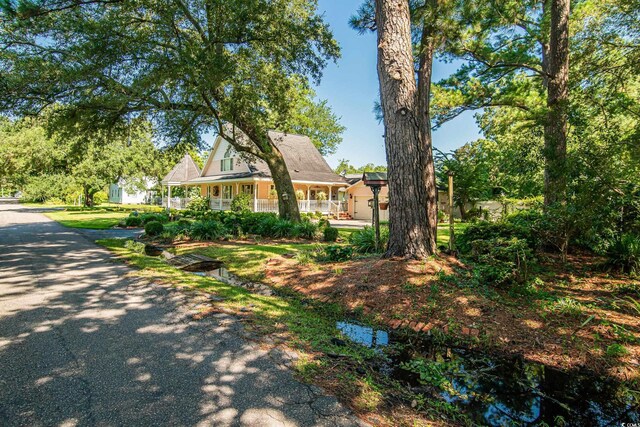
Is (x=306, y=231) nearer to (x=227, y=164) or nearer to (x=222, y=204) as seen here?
(x=222, y=204)

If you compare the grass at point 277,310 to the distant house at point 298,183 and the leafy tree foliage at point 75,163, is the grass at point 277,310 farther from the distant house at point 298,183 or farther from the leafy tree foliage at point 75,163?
the leafy tree foliage at point 75,163

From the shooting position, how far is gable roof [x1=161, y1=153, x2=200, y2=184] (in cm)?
3400

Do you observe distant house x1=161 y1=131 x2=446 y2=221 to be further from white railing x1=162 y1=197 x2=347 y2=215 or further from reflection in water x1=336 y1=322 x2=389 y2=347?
reflection in water x1=336 y1=322 x2=389 y2=347

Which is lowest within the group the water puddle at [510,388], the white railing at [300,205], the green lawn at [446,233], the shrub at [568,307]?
the water puddle at [510,388]

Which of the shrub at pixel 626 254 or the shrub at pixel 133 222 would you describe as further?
the shrub at pixel 133 222

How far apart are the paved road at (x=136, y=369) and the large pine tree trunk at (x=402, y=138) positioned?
3.37 metres

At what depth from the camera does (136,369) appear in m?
3.09

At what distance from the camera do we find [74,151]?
13.7 metres

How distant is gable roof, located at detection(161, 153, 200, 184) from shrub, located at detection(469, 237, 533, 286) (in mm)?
32956

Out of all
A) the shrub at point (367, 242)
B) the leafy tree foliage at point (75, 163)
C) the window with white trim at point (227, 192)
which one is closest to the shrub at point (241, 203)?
the window with white trim at point (227, 192)

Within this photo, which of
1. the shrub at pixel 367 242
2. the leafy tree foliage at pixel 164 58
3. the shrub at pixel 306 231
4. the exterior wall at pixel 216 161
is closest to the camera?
the shrub at pixel 367 242

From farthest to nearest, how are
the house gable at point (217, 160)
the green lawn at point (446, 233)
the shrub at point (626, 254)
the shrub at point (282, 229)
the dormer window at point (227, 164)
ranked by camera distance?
the house gable at point (217, 160) → the dormer window at point (227, 164) → the shrub at point (282, 229) → the green lawn at point (446, 233) → the shrub at point (626, 254)

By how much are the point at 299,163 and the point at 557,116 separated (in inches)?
868

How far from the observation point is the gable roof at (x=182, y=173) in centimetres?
3400
